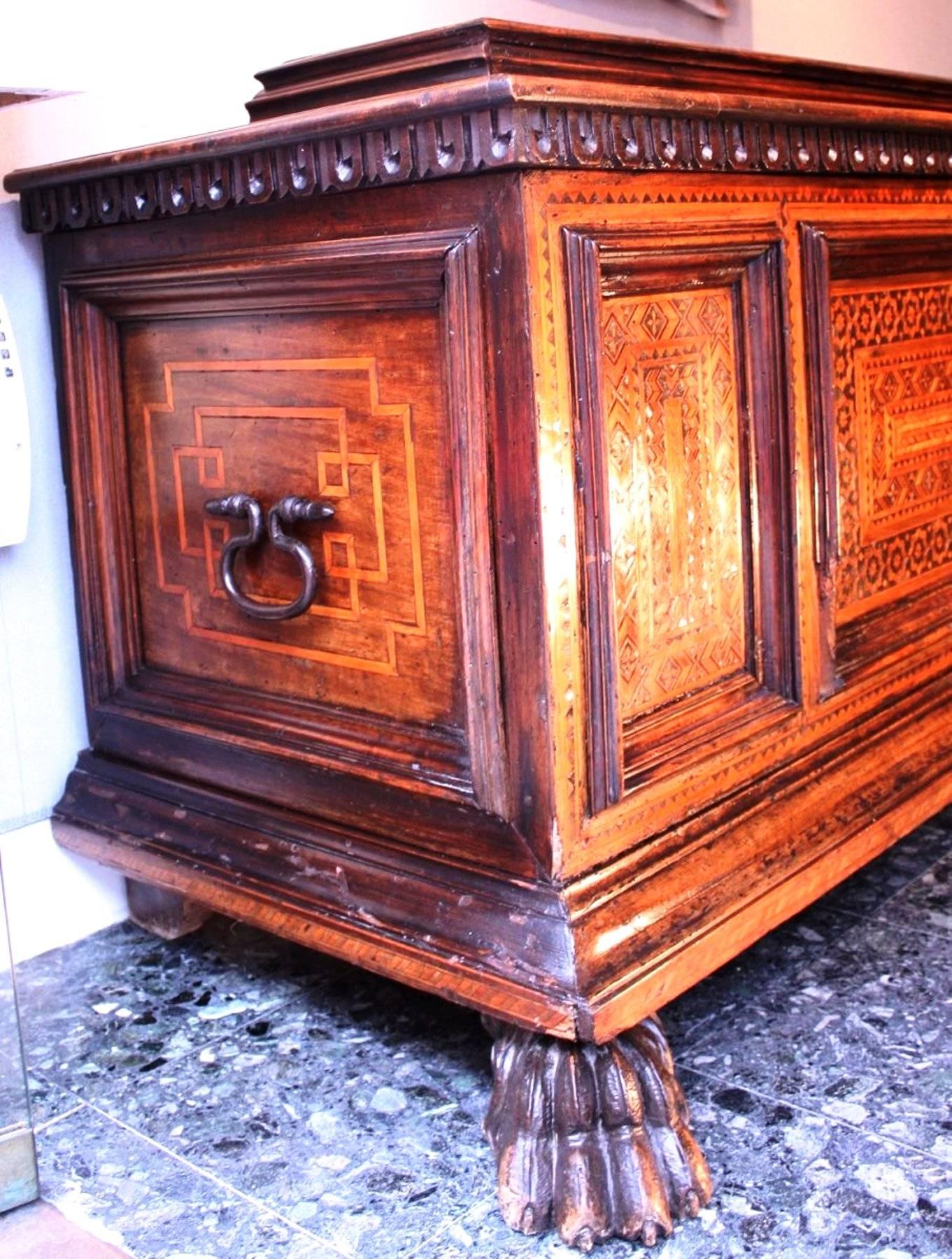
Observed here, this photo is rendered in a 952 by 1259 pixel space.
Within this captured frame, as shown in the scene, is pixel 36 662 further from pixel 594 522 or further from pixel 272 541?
pixel 594 522

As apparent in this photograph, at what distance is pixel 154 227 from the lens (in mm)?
1272

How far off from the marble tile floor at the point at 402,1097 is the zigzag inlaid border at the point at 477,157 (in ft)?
2.33

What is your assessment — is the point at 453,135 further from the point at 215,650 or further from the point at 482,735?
the point at 215,650

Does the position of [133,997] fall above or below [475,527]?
below

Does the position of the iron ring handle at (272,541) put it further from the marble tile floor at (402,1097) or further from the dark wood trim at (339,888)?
the marble tile floor at (402,1097)

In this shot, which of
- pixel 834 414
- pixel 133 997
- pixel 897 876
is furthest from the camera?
pixel 897 876

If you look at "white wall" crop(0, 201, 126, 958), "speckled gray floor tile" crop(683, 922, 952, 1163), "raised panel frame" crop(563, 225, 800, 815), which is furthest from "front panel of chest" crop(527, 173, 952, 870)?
"white wall" crop(0, 201, 126, 958)

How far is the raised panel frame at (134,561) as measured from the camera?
106 cm

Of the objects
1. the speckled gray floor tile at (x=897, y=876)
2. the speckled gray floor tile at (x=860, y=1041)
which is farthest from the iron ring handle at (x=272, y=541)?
the speckled gray floor tile at (x=897, y=876)

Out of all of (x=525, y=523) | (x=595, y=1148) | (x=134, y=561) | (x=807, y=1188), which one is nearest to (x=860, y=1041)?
(x=807, y=1188)

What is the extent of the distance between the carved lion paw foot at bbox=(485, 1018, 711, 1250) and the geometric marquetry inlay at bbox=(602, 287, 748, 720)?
26 centimetres

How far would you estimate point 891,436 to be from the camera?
143 centimetres

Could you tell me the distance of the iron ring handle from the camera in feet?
3.92

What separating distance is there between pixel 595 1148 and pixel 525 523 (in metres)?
0.44
